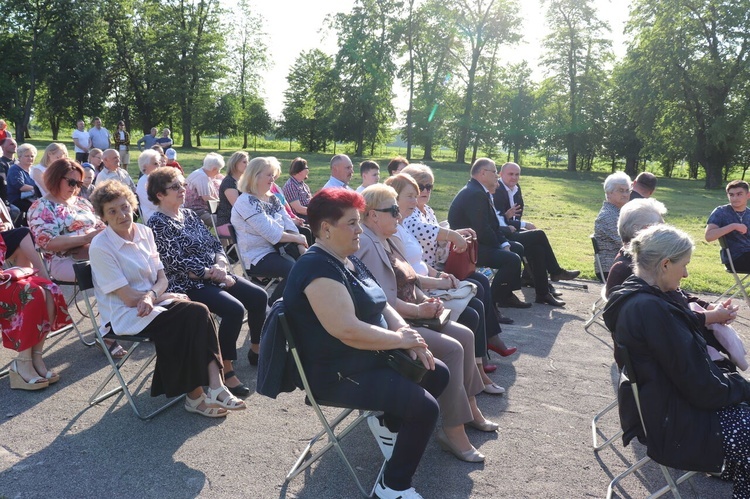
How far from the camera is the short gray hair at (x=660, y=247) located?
294 centimetres

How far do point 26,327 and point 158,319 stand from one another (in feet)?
4.11

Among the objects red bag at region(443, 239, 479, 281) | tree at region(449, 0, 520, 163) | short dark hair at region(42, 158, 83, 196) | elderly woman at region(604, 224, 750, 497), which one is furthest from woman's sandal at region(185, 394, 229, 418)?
tree at region(449, 0, 520, 163)

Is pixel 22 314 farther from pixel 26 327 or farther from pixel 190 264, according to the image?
pixel 190 264

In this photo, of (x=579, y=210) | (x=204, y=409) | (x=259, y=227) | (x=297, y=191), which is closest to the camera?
(x=204, y=409)

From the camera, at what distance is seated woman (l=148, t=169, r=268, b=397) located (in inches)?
172

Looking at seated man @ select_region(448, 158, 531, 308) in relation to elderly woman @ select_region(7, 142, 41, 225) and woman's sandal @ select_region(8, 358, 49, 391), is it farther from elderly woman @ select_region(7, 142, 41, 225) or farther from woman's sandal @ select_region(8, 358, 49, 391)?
elderly woman @ select_region(7, 142, 41, 225)

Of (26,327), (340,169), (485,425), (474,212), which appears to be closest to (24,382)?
(26,327)

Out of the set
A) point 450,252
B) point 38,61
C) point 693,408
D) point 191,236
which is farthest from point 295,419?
point 38,61

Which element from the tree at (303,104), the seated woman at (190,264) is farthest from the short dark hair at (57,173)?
the tree at (303,104)

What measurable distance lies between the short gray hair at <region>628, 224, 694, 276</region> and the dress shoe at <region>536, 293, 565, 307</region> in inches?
158

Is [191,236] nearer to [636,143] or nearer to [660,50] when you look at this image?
[660,50]

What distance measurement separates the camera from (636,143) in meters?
46.0

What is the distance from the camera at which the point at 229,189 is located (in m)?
7.15

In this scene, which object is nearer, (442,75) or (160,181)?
(160,181)
